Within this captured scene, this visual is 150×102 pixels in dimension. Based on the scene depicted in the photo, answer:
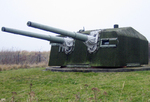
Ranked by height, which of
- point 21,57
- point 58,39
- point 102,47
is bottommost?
point 21,57

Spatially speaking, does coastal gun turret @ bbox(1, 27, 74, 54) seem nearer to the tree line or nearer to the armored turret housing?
the armored turret housing

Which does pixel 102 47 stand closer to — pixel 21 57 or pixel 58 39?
pixel 58 39

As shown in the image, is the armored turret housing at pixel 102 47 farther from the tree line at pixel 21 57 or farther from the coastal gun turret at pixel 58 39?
the tree line at pixel 21 57

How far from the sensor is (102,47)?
307 inches

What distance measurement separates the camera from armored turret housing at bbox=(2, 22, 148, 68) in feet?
A: 24.6

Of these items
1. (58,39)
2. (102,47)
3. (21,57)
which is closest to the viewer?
(102,47)

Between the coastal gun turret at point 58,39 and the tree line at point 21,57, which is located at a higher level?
the coastal gun turret at point 58,39

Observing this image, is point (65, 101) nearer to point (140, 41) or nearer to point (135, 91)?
point (135, 91)

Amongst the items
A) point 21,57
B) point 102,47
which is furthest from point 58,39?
point 21,57

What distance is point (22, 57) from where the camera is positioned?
A: 84.5 ft

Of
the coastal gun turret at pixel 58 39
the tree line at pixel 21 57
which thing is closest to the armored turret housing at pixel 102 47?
the coastal gun turret at pixel 58 39

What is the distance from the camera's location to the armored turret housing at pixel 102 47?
748cm

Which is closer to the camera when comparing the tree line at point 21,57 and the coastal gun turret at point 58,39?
the coastal gun turret at point 58,39

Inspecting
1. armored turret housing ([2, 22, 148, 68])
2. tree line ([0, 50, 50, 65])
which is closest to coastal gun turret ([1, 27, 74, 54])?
armored turret housing ([2, 22, 148, 68])
